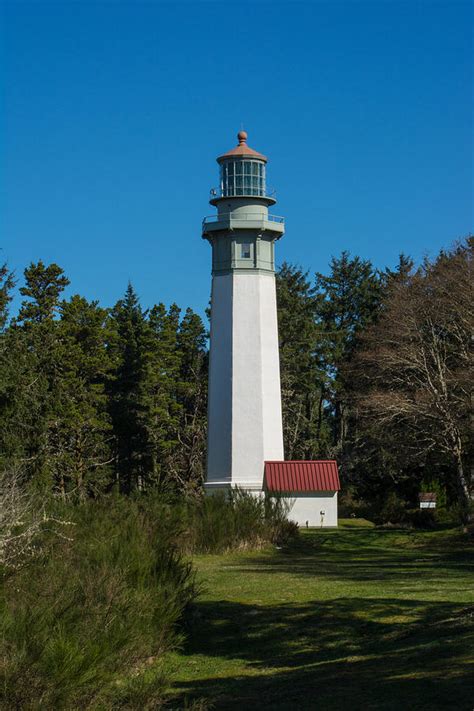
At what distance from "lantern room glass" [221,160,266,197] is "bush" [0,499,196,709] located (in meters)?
22.3

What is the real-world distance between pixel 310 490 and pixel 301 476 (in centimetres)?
57

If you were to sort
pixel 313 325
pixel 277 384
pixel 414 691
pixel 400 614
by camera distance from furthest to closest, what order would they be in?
pixel 313 325, pixel 277 384, pixel 400 614, pixel 414 691

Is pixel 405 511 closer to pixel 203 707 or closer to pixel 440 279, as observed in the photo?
pixel 440 279

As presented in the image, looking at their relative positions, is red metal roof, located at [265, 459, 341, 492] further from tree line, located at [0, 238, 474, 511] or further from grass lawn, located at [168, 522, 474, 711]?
grass lawn, located at [168, 522, 474, 711]

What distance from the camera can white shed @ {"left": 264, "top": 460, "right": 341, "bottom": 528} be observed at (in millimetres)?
35906

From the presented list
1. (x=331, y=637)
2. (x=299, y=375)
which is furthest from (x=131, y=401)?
(x=331, y=637)

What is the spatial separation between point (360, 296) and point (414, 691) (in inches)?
1965

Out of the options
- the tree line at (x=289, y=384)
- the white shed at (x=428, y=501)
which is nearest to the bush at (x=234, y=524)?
the tree line at (x=289, y=384)

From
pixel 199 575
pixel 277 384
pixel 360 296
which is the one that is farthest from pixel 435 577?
pixel 360 296

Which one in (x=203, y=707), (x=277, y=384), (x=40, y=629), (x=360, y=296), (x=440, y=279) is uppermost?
(x=360, y=296)

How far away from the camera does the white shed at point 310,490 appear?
35906 mm

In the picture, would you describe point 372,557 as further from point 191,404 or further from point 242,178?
point 191,404

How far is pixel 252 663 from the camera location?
12.0m

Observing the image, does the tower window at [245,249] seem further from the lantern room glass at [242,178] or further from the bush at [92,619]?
the bush at [92,619]
